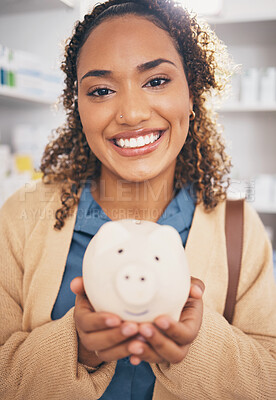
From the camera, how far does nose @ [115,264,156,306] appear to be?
2.08 feet

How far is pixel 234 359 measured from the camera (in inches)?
33.9

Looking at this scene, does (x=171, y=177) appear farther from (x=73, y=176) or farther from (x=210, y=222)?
(x=73, y=176)

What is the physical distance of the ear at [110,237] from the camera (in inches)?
27.3

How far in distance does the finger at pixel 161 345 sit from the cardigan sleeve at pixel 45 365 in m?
0.26

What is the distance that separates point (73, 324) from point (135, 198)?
444 millimetres

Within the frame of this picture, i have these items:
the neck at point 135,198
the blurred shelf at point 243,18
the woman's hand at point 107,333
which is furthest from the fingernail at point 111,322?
the blurred shelf at point 243,18

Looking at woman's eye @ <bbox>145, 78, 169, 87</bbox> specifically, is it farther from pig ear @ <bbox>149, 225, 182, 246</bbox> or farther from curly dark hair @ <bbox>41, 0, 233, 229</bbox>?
pig ear @ <bbox>149, 225, 182, 246</bbox>

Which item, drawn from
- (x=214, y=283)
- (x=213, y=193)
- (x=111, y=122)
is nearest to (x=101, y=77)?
(x=111, y=122)

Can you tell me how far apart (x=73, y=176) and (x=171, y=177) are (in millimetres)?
337

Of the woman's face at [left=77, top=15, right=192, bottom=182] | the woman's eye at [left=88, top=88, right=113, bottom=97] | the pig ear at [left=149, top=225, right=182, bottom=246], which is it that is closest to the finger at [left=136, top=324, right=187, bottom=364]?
the pig ear at [left=149, top=225, right=182, bottom=246]

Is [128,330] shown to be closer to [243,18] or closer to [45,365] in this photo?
[45,365]

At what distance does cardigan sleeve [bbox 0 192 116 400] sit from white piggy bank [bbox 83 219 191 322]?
207 mm

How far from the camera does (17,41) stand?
229 centimetres

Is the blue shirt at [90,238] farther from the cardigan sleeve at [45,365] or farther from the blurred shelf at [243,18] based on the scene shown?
the blurred shelf at [243,18]
